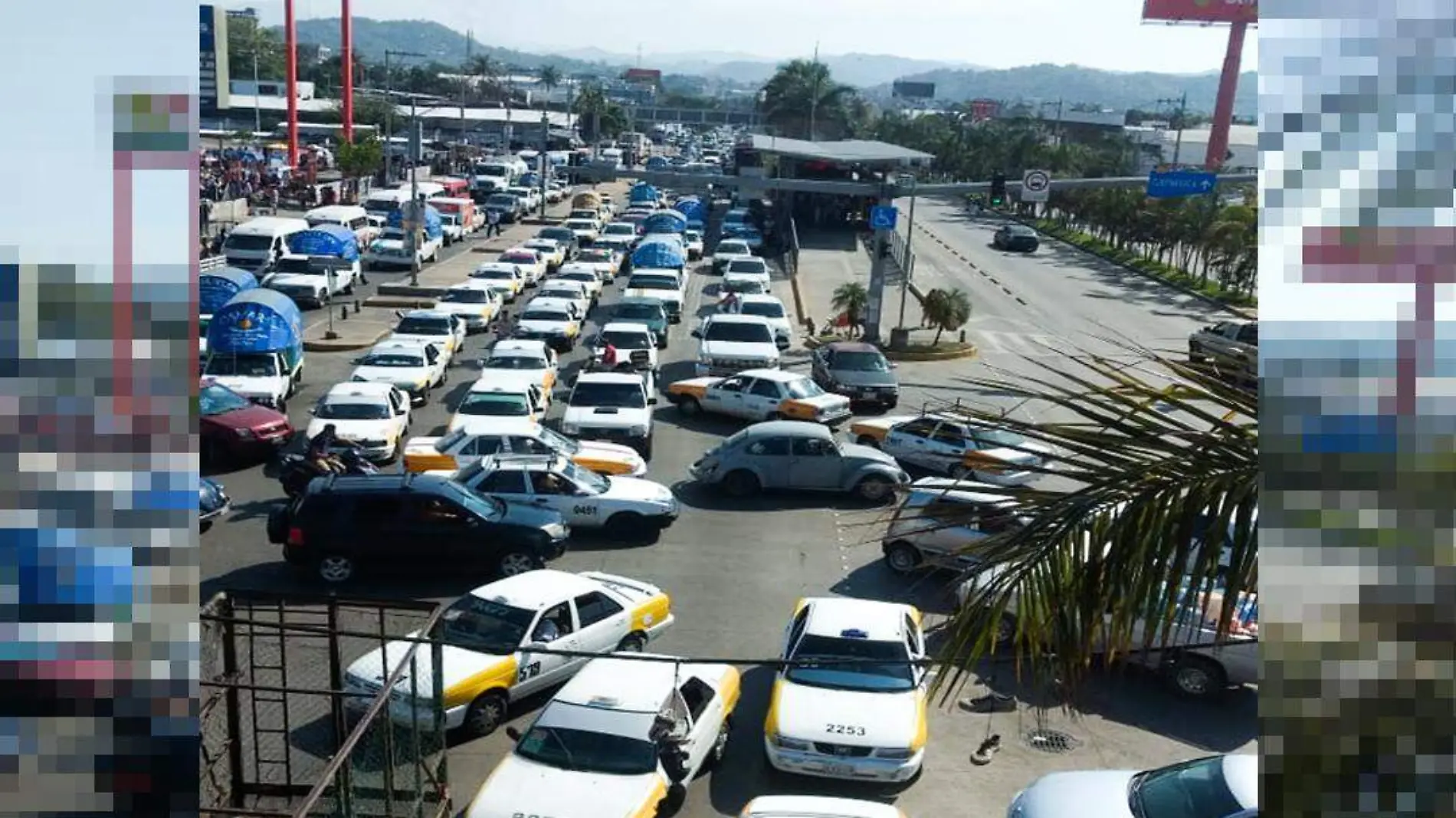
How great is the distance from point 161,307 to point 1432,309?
2.49m

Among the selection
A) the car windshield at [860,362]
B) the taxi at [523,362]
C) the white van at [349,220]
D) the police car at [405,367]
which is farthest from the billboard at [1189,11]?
the police car at [405,367]

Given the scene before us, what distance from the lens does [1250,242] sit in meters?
35.2

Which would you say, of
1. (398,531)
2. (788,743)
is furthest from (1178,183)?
(788,743)

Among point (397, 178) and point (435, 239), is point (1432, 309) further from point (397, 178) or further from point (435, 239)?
point (397, 178)

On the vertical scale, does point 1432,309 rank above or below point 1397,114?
below

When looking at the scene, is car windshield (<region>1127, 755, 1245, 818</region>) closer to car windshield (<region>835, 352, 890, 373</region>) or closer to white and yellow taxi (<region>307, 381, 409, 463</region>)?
white and yellow taxi (<region>307, 381, 409, 463</region>)

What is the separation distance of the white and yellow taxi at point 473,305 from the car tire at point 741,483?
13.4 metres

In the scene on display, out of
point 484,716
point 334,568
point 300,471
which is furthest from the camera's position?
point 300,471

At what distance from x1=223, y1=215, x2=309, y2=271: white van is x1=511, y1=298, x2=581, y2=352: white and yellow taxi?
34.5 ft

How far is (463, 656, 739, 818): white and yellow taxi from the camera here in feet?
29.9

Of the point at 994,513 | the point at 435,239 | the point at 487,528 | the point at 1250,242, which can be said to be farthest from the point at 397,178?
the point at 994,513

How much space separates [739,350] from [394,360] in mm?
6987

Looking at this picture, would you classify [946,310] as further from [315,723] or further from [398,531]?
[315,723]

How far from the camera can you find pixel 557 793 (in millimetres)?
9188
